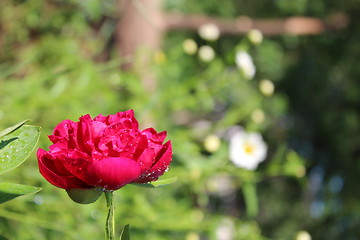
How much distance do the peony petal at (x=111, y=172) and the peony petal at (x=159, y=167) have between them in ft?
0.05

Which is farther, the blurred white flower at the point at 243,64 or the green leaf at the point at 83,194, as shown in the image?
the blurred white flower at the point at 243,64

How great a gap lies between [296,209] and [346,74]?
71 centimetres

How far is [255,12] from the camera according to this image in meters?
3.23

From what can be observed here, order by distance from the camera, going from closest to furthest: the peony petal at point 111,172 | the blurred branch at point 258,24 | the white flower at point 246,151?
the peony petal at point 111,172
the white flower at point 246,151
the blurred branch at point 258,24

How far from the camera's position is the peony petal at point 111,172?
0.37m

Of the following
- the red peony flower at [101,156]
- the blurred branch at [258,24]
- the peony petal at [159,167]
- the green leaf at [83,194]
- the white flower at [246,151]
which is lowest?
the white flower at [246,151]

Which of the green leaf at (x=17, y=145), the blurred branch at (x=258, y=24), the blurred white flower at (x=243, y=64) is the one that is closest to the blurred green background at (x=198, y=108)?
the blurred white flower at (x=243, y=64)

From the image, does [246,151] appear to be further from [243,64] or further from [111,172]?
[111,172]

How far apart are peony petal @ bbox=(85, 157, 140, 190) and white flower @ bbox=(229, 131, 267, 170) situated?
32.5 inches

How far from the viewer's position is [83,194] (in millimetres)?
394

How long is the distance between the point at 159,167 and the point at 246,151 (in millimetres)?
921

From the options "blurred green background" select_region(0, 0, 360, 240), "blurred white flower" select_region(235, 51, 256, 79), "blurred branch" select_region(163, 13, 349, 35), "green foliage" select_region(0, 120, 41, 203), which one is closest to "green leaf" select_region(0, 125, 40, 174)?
"green foliage" select_region(0, 120, 41, 203)

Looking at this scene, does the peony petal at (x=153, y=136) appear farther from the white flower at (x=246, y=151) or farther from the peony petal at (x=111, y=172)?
the white flower at (x=246, y=151)

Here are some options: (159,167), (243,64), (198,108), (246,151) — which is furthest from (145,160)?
(198,108)
